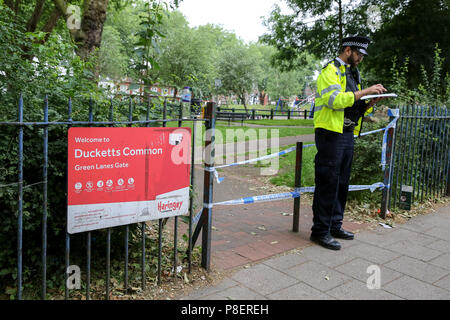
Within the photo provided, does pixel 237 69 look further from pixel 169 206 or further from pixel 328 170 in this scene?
pixel 169 206

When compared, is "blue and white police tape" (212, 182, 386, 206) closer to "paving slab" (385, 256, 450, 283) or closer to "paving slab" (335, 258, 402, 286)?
"paving slab" (335, 258, 402, 286)

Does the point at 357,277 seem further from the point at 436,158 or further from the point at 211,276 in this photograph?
the point at 436,158

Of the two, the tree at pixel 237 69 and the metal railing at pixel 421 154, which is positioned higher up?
the tree at pixel 237 69

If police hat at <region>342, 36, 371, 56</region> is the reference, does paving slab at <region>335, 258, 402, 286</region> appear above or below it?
below

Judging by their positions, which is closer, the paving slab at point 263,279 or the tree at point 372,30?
the paving slab at point 263,279

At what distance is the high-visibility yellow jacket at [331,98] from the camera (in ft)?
12.8

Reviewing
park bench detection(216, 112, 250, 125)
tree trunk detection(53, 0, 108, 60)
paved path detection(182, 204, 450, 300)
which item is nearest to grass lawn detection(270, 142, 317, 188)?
paved path detection(182, 204, 450, 300)

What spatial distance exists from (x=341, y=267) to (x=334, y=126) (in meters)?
1.45

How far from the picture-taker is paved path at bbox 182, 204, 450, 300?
3.20 m

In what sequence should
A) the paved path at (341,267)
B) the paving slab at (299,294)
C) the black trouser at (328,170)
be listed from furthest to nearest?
the black trouser at (328,170)
the paved path at (341,267)
the paving slab at (299,294)

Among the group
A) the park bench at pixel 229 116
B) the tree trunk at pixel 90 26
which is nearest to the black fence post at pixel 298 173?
the tree trunk at pixel 90 26

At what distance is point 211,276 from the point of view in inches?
134

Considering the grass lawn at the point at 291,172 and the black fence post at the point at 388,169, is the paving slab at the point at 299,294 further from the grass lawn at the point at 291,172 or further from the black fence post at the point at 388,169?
the grass lawn at the point at 291,172
